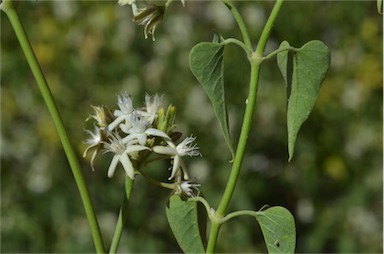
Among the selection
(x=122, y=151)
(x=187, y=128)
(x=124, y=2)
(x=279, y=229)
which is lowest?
(x=187, y=128)

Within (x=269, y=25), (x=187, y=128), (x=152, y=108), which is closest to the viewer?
(x=269, y=25)

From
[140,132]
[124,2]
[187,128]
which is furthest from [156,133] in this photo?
[187,128]

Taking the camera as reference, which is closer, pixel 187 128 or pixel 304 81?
pixel 304 81

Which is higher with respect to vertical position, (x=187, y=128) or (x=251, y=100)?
(x=251, y=100)

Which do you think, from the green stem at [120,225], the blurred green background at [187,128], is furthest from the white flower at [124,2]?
the blurred green background at [187,128]

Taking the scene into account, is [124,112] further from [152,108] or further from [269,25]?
[269,25]

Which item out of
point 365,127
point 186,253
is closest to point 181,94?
point 365,127
